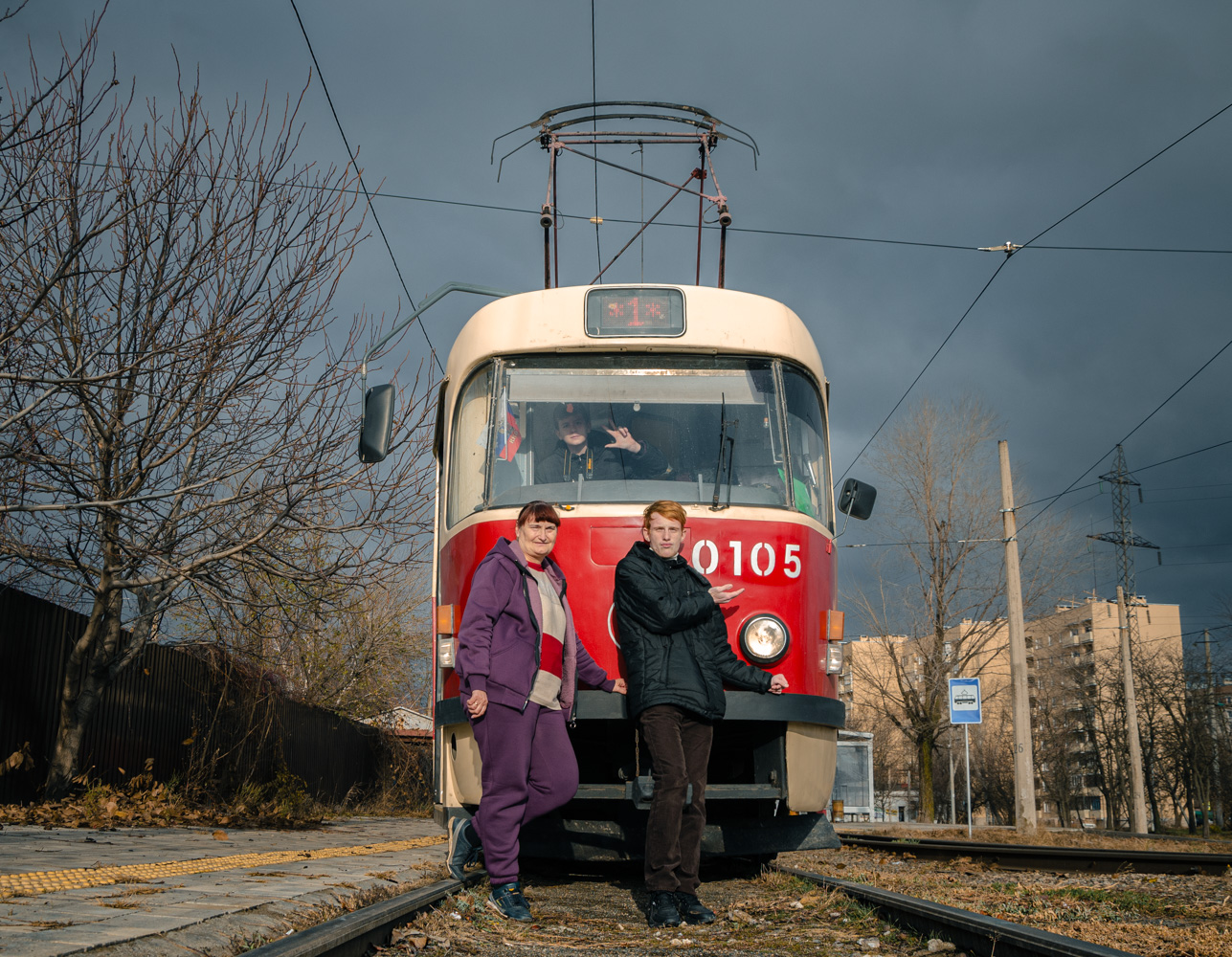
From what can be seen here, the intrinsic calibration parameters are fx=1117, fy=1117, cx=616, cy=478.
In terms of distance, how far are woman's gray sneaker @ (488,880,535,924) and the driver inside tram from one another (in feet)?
7.59

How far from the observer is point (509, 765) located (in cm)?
Result: 494

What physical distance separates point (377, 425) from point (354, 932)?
3861 millimetres

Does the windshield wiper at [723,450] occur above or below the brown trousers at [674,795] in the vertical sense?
above

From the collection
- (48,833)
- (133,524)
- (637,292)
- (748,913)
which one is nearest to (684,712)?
(748,913)

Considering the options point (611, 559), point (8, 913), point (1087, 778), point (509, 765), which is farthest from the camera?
point (1087, 778)

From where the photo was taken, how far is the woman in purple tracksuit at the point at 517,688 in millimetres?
4898

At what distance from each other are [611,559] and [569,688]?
0.93 meters

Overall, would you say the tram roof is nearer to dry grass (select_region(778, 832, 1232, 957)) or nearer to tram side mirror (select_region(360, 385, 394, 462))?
tram side mirror (select_region(360, 385, 394, 462))

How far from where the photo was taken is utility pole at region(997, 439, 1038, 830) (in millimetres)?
20156

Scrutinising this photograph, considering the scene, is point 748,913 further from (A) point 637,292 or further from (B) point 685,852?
(A) point 637,292

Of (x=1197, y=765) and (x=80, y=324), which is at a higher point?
(x=80, y=324)

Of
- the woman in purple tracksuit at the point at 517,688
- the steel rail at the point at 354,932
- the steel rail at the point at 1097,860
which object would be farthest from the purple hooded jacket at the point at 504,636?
the steel rail at the point at 1097,860

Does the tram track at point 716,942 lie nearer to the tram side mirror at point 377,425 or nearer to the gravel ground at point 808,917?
the gravel ground at point 808,917

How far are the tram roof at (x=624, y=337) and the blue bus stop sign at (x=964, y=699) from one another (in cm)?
1244
